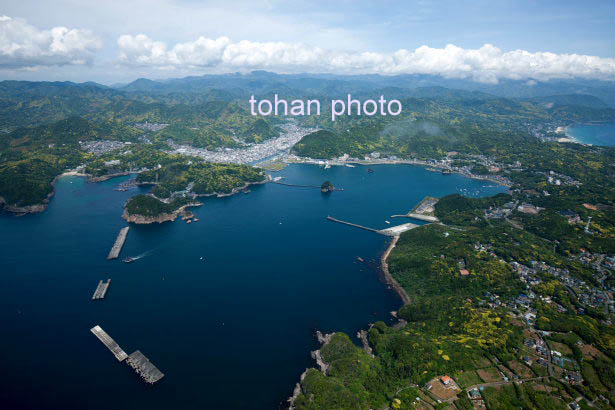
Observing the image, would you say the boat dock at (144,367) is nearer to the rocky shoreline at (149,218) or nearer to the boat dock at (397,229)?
the rocky shoreline at (149,218)

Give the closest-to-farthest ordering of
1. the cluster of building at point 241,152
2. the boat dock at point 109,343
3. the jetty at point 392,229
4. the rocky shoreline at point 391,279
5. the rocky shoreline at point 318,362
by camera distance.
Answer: the rocky shoreline at point 318,362
the boat dock at point 109,343
the rocky shoreline at point 391,279
the jetty at point 392,229
the cluster of building at point 241,152

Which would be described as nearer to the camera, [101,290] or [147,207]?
[101,290]

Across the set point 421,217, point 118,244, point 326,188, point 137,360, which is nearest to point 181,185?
point 118,244

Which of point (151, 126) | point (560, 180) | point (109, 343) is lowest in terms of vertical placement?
point (109, 343)

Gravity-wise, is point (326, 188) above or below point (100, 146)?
below

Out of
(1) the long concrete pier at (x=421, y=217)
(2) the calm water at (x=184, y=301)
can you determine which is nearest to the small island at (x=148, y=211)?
(2) the calm water at (x=184, y=301)

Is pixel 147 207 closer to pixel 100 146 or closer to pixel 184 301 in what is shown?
pixel 184 301

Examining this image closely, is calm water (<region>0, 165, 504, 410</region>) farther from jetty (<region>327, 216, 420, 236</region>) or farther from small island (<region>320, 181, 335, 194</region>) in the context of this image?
small island (<region>320, 181, 335, 194</region>)
